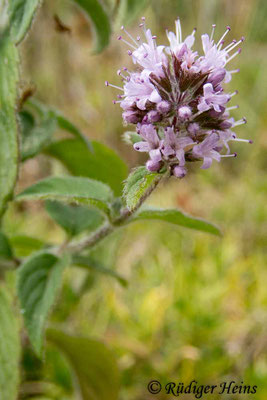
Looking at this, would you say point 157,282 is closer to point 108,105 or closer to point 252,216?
point 252,216

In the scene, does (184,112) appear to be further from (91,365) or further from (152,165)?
(91,365)

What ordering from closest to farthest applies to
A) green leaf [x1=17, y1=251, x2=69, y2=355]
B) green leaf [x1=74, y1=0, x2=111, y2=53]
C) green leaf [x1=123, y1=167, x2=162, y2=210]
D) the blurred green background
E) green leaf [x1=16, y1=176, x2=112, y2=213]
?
green leaf [x1=123, y1=167, x2=162, y2=210], green leaf [x1=16, y1=176, x2=112, y2=213], green leaf [x1=17, y1=251, x2=69, y2=355], green leaf [x1=74, y1=0, x2=111, y2=53], the blurred green background

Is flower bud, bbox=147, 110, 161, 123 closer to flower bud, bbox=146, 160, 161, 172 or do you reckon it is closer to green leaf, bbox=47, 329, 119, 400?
flower bud, bbox=146, 160, 161, 172

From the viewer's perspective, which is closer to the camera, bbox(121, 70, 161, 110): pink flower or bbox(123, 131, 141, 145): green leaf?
bbox(121, 70, 161, 110): pink flower

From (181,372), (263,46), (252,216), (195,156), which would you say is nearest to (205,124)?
(195,156)

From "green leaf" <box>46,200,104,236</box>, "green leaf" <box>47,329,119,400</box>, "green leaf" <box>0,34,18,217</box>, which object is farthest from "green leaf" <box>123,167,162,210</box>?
"green leaf" <box>47,329,119,400</box>

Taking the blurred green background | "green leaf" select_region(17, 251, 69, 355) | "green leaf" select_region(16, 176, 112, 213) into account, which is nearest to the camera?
"green leaf" select_region(16, 176, 112, 213)
